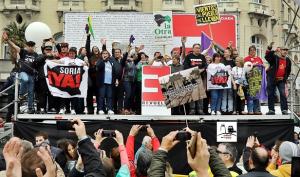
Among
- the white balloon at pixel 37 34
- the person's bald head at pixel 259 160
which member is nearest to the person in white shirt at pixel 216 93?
the white balloon at pixel 37 34

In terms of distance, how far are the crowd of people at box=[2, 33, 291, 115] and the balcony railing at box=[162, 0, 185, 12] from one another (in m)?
33.1

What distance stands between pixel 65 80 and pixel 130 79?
56.1 inches

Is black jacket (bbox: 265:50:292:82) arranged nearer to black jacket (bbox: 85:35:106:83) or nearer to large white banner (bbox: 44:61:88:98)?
black jacket (bbox: 85:35:106:83)

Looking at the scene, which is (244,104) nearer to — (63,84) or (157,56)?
(157,56)

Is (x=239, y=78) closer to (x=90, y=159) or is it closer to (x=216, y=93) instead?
(x=216, y=93)

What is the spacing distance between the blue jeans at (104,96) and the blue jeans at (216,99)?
7.24 feet

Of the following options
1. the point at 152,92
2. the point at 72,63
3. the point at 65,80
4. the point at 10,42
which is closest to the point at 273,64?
the point at 152,92

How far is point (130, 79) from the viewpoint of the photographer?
12.4 meters

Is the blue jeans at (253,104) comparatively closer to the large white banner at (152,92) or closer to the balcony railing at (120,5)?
the large white banner at (152,92)

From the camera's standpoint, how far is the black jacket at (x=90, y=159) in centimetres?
407

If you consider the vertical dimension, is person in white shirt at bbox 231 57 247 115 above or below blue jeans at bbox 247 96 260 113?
above

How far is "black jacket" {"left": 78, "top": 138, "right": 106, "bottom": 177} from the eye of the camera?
4074 mm

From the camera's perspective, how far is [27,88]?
11914 millimetres

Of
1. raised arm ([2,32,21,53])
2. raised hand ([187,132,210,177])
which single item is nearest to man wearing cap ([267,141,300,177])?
raised hand ([187,132,210,177])
